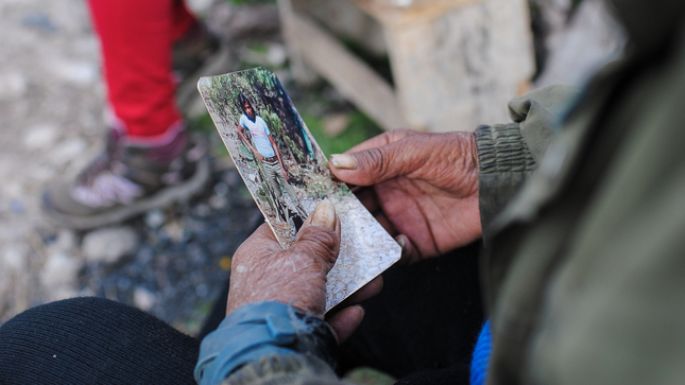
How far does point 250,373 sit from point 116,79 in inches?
67.1

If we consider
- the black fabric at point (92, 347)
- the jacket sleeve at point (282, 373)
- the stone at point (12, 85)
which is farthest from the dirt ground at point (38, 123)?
the jacket sleeve at point (282, 373)

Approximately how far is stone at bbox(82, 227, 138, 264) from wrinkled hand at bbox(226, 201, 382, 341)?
1.31 metres

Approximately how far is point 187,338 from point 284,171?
0.34 meters

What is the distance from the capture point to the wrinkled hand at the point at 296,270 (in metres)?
0.95

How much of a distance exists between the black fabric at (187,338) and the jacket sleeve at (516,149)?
164 millimetres

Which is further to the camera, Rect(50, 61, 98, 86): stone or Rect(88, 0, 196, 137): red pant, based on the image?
Rect(50, 61, 98, 86): stone

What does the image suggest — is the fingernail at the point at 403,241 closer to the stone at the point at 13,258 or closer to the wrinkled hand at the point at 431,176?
the wrinkled hand at the point at 431,176

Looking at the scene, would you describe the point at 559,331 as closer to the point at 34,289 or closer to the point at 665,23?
the point at 665,23

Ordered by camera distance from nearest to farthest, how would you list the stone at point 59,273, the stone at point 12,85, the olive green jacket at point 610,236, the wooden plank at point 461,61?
1. the olive green jacket at point 610,236
2. the wooden plank at point 461,61
3. the stone at point 59,273
4. the stone at point 12,85

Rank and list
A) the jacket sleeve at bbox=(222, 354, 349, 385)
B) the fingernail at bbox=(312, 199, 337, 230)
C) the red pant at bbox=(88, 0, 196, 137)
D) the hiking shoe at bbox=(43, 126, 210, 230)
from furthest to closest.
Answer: the hiking shoe at bbox=(43, 126, 210, 230)
the red pant at bbox=(88, 0, 196, 137)
the fingernail at bbox=(312, 199, 337, 230)
the jacket sleeve at bbox=(222, 354, 349, 385)

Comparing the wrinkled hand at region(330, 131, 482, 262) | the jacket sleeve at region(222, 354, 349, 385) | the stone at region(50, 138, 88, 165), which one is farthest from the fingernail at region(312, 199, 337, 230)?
the stone at region(50, 138, 88, 165)

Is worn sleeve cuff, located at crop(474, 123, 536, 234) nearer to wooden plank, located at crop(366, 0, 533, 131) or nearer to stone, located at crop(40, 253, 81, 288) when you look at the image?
wooden plank, located at crop(366, 0, 533, 131)

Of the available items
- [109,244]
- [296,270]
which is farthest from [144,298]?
[296,270]

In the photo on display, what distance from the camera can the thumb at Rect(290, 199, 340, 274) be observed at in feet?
3.45
